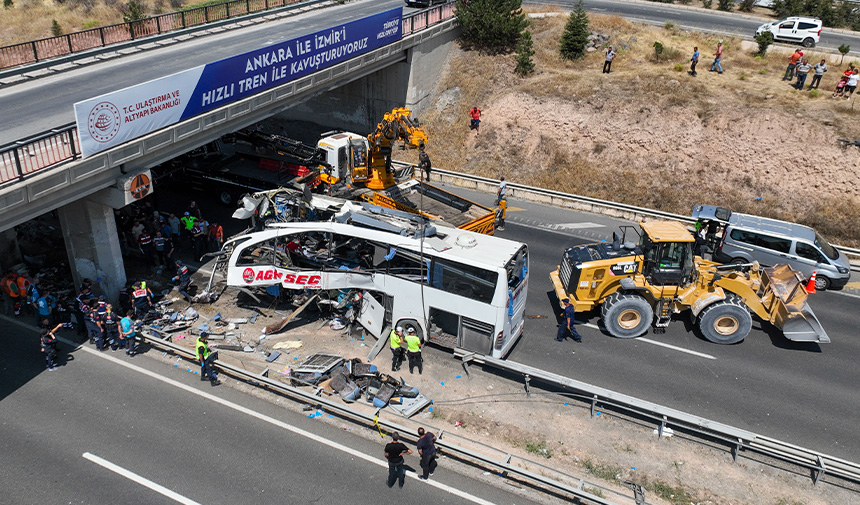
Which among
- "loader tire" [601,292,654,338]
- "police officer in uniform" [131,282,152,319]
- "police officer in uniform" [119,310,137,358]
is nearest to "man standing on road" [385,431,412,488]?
"loader tire" [601,292,654,338]

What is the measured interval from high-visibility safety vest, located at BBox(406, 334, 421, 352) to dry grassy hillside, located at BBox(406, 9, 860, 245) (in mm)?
15827

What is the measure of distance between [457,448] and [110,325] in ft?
30.8

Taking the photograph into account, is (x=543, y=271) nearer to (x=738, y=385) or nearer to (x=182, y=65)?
(x=738, y=385)

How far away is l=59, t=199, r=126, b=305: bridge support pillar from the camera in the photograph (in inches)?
658

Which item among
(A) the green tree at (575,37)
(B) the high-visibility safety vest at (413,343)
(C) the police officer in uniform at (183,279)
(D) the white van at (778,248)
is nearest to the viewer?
(B) the high-visibility safety vest at (413,343)

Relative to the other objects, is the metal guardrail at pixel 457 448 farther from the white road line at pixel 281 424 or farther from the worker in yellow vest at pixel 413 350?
the worker in yellow vest at pixel 413 350

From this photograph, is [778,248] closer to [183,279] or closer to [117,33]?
[183,279]

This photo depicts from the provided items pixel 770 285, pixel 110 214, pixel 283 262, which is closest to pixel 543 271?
pixel 770 285

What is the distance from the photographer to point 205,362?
45.5 ft

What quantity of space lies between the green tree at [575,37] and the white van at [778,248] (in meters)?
16.8

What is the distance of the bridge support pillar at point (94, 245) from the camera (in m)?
16.7

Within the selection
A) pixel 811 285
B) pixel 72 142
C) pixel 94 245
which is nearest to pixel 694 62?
pixel 811 285

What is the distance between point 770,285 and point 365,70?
18994 millimetres

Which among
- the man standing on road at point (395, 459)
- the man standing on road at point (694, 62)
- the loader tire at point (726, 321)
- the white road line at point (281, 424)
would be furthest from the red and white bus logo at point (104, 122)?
the man standing on road at point (694, 62)
